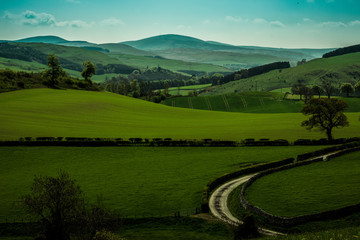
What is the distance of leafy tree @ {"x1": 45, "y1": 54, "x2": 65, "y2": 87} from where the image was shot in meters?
181

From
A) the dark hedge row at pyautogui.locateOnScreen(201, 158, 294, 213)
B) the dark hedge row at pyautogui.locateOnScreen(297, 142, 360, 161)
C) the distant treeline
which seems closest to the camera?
the dark hedge row at pyautogui.locateOnScreen(201, 158, 294, 213)

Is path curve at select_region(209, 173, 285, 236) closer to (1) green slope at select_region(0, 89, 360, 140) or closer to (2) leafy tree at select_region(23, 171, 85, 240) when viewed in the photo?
(2) leafy tree at select_region(23, 171, 85, 240)

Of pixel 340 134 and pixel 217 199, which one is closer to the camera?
pixel 217 199

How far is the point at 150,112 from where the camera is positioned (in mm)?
147375

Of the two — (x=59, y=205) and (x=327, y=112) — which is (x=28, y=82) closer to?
(x=327, y=112)

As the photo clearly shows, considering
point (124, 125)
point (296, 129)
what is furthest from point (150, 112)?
point (296, 129)

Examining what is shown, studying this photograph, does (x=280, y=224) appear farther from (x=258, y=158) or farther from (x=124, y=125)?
(x=124, y=125)

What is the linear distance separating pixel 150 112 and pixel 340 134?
2994 inches

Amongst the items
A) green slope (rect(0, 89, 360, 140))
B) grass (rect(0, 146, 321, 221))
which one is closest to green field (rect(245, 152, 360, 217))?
grass (rect(0, 146, 321, 221))

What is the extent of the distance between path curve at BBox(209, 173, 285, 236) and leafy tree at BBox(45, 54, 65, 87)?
14596 centimetres

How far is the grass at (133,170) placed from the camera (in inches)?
2013

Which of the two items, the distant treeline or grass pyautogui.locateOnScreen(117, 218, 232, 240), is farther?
the distant treeline

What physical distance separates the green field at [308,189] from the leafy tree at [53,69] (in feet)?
491

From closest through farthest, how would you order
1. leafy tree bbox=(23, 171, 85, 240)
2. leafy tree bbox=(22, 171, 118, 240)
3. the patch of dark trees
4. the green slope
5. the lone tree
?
leafy tree bbox=(22, 171, 118, 240) → leafy tree bbox=(23, 171, 85, 240) → the patch of dark trees → the lone tree → the green slope
